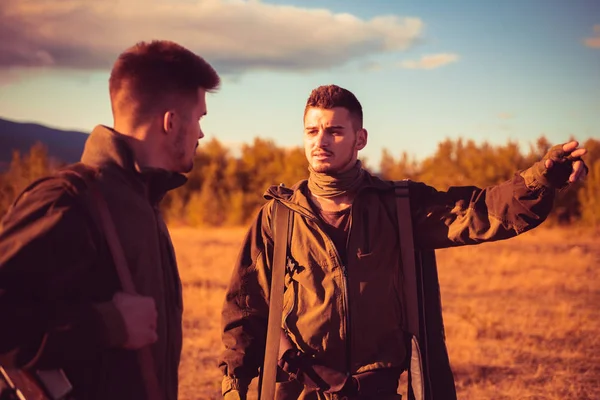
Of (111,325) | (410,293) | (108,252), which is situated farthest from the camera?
(410,293)

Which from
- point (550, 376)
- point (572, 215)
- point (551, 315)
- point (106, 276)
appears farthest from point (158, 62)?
point (572, 215)

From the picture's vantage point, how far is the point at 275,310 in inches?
130

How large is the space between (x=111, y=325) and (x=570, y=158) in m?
2.09

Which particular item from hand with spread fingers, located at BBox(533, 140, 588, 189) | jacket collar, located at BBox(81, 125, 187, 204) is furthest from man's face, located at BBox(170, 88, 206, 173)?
hand with spread fingers, located at BBox(533, 140, 588, 189)

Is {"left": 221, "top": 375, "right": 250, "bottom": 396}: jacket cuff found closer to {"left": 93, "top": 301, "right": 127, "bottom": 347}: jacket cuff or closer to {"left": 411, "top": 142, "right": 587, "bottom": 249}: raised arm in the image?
{"left": 411, "top": 142, "right": 587, "bottom": 249}: raised arm

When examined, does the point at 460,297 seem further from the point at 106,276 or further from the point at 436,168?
the point at 436,168

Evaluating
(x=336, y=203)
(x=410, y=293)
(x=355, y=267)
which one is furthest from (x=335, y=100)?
(x=410, y=293)

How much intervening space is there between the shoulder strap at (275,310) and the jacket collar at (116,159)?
1218mm

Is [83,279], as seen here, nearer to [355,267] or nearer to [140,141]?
[140,141]

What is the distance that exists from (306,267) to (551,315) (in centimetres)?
754

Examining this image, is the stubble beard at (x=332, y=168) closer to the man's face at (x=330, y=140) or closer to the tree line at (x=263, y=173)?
the man's face at (x=330, y=140)

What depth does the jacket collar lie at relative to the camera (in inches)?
84.7

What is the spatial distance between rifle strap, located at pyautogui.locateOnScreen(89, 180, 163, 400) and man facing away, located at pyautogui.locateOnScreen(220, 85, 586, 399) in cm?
129

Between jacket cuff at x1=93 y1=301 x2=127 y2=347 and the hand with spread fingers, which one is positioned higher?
the hand with spread fingers
